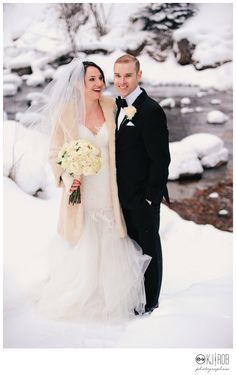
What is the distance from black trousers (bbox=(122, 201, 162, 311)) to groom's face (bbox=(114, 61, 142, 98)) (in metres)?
0.76

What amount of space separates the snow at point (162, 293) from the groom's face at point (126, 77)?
138 cm

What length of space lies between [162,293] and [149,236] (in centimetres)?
72

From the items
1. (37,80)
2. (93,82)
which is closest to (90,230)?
(93,82)

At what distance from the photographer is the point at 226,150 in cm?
416

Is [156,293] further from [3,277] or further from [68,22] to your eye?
[68,22]

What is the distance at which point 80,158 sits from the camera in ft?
9.62

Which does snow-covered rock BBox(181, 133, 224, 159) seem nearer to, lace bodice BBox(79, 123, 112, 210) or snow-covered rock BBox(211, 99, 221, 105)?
snow-covered rock BBox(211, 99, 221, 105)

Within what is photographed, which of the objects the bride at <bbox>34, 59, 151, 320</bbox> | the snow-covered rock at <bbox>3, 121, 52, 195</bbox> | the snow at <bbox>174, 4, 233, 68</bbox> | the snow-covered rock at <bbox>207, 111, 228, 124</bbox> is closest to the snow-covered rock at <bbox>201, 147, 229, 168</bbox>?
the snow-covered rock at <bbox>207, 111, 228, 124</bbox>

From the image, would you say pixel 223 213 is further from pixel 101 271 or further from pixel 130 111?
pixel 130 111

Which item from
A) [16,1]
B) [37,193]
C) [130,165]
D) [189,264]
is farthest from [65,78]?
[189,264]

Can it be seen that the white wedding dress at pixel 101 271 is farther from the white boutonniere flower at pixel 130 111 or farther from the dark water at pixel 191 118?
the dark water at pixel 191 118

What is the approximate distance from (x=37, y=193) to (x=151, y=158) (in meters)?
1.48

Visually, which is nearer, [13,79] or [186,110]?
[13,79]

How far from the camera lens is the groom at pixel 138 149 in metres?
3.06
